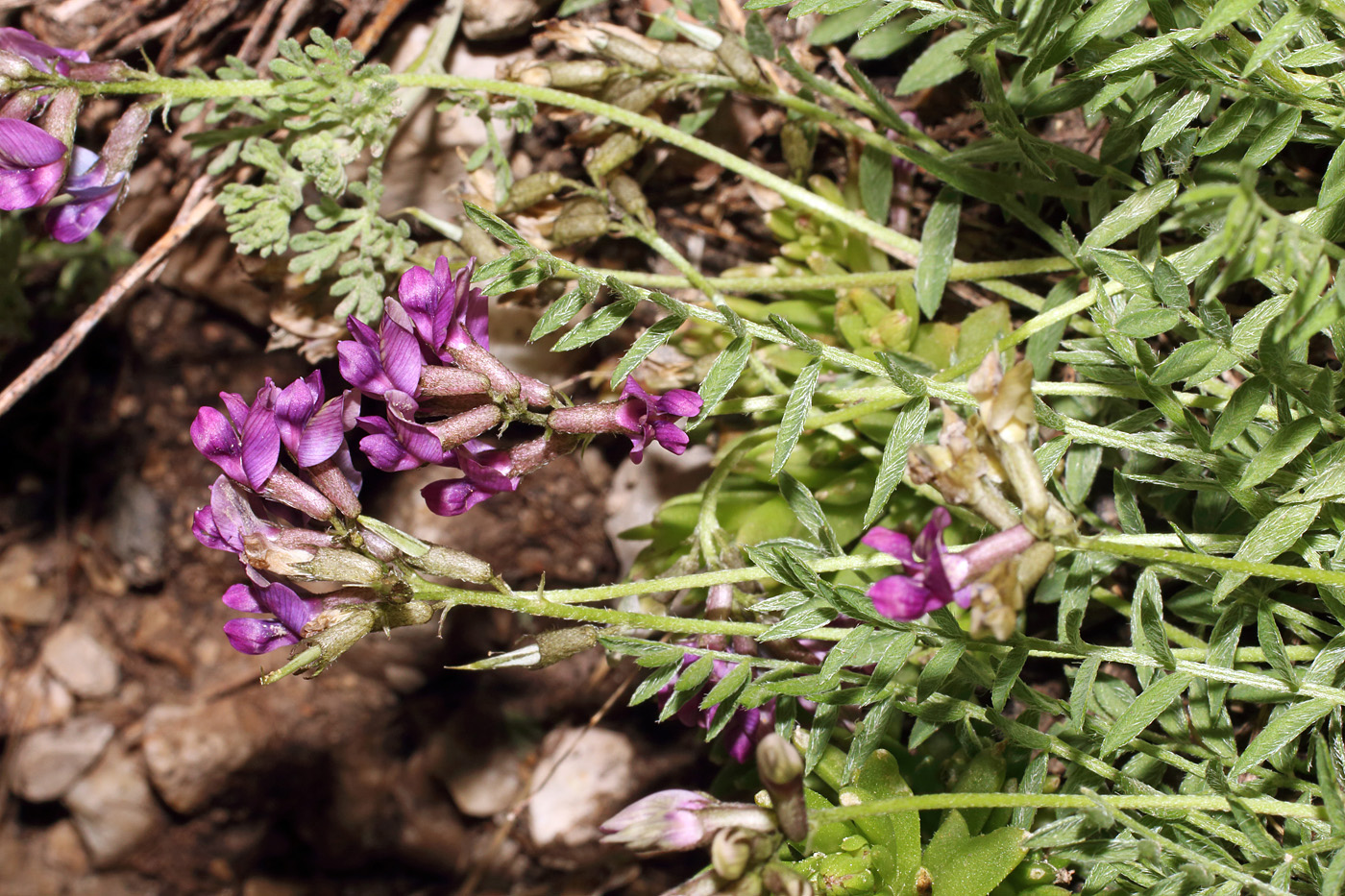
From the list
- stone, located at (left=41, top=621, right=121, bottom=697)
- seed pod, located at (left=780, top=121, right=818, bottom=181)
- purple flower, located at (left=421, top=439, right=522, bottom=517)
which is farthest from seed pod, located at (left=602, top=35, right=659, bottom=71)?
stone, located at (left=41, top=621, right=121, bottom=697)

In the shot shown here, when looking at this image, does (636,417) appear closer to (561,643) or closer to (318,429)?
(561,643)

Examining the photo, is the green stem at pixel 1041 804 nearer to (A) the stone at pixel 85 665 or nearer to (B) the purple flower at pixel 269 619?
(B) the purple flower at pixel 269 619

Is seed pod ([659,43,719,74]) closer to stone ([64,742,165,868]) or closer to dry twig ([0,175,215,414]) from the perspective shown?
dry twig ([0,175,215,414])

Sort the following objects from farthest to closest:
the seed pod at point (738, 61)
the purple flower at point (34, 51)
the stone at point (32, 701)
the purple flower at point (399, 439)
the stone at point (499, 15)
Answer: the stone at point (32, 701) → the stone at point (499, 15) → the seed pod at point (738, 61) → the purple flower at point (34, 51) → the purple flower at point (399, 439)

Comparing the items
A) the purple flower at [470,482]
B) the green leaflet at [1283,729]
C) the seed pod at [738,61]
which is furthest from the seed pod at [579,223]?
the green leaflet at [1283,729]

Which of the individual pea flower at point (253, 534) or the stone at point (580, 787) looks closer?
the individual pea flower at point (253, 534)

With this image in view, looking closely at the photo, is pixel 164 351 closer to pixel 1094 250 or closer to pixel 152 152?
pixel 152 152
